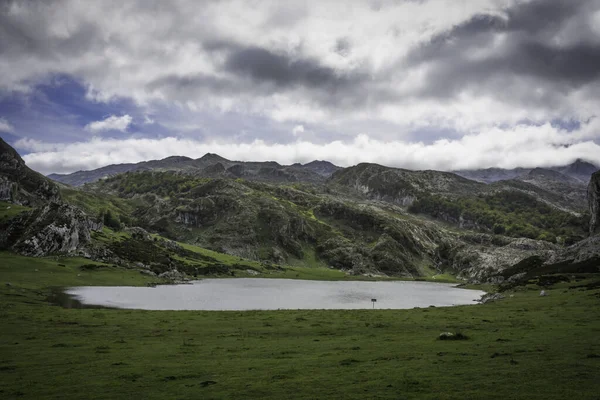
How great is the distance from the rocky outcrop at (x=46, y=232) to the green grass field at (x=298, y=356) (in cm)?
9693

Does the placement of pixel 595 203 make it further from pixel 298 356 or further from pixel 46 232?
pixel 46 232

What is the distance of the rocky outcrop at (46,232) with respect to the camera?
13800cm

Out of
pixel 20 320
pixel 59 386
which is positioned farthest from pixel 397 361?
pixel 20 320

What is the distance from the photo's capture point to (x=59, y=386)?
2325 centimetres

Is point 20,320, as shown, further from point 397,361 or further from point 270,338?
point 397,361

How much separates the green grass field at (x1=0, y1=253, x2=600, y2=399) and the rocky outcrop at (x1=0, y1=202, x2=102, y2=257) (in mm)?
96932

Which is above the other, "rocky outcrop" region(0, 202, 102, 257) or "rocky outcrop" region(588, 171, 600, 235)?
"rocky outcrop" region(588, 171, 600, 235)

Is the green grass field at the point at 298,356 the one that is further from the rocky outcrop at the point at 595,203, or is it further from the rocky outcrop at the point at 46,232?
the rocky outcrop at the point at 595,203

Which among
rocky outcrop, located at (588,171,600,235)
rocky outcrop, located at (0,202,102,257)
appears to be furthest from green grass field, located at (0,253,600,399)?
rocky outcrop, located at (588,171,600,235)

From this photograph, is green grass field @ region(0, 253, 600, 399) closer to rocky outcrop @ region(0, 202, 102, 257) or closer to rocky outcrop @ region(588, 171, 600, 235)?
rocky outcrop @ region(0, 202, 102, 257)

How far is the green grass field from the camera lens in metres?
21.5

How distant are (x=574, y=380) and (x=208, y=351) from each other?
83.6ft

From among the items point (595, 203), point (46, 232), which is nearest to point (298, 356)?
point (46, 232)

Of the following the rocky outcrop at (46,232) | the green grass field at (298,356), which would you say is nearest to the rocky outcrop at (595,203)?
the green grass field at (298,356)
